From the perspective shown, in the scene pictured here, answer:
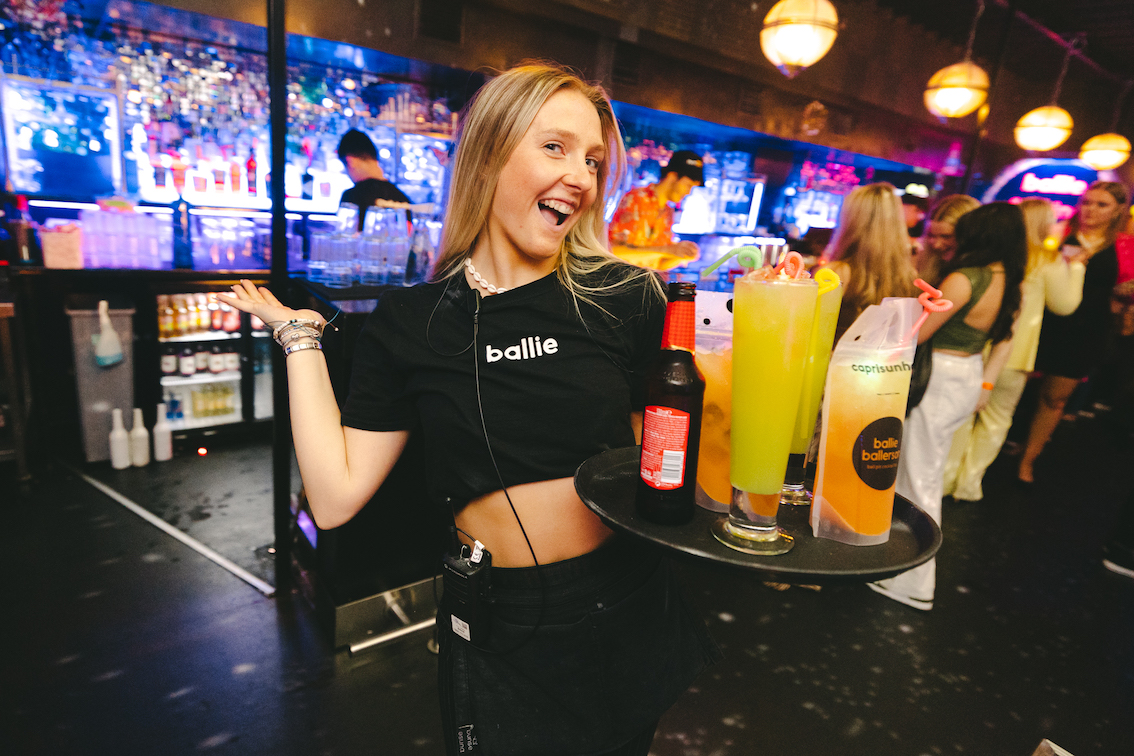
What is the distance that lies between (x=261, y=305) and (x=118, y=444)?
313cm

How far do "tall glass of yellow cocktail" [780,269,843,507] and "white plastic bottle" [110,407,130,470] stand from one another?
154 inches

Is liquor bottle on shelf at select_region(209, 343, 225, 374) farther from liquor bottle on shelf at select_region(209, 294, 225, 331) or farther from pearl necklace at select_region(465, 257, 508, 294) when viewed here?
pearl necklace at select_region(465, 257, 508, 294)

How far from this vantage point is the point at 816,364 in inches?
32.9

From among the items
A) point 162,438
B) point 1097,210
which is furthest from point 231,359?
point 1097,210

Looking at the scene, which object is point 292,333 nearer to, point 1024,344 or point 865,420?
point 865,420

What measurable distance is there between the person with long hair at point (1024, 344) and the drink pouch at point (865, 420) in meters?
3.39

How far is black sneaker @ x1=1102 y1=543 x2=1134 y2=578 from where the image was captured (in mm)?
3303

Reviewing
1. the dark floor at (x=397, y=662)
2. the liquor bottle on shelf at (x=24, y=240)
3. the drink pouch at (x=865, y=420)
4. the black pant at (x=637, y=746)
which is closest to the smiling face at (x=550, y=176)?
the drink pouch at (x=865, y=420)

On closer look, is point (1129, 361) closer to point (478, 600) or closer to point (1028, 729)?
point (1028, 729)

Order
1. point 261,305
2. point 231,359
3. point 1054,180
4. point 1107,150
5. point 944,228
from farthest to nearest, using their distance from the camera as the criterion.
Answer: point 1054,180
point 1107,150
point 231,359
point 944,228
point 261,305

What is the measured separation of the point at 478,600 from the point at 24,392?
3.82 metres

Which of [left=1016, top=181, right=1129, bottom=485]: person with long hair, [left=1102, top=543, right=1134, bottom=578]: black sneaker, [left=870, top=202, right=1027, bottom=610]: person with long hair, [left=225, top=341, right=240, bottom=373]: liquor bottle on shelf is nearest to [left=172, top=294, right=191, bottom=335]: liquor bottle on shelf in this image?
[left=225, top=341, right=240, bottom=373]: liquor bottle on shelf

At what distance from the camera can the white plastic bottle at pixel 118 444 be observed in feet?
11.7

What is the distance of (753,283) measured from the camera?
0.76 meters
